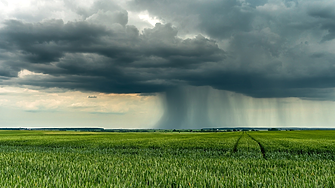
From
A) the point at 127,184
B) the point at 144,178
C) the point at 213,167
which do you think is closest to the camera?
the point at 127,184

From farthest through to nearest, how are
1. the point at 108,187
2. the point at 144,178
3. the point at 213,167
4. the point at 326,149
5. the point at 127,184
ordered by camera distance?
the point at 326,149, the point at 213,167, the point at 144,178, the point at 127,184, the point at 108,187

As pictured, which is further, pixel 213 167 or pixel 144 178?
pixel 213 167

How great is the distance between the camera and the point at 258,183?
7434mm

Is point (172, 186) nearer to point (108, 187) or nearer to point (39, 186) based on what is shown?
point (108, 187)

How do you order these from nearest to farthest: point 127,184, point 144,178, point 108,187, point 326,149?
1. point 108,187
2. point 127,184
3. point 144,178
4. point 326,149

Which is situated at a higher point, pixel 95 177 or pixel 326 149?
pixel 95 177

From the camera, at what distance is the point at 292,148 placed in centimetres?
2928

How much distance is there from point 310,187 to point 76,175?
28.8ft

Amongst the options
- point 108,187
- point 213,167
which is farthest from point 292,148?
point 108,187

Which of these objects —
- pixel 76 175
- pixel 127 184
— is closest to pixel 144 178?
pixel 127 184

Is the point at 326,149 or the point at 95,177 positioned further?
the point at 326,149

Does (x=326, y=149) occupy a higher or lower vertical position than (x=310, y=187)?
lower

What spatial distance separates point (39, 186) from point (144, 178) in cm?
358

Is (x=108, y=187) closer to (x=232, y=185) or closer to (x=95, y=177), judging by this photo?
(x=95, y=177)
